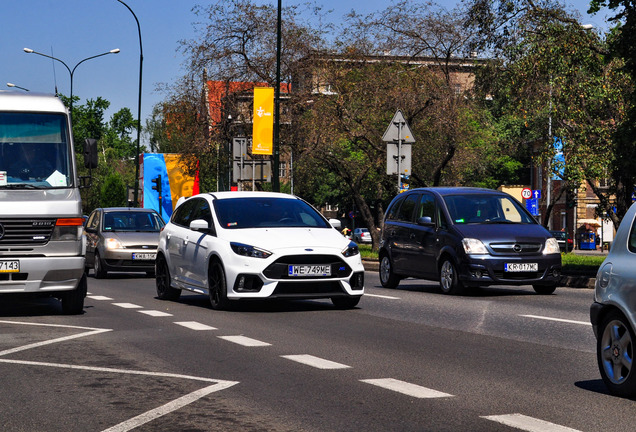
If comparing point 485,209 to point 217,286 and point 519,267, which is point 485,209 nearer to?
point 519,267

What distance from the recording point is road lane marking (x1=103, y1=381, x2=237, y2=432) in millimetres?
6367

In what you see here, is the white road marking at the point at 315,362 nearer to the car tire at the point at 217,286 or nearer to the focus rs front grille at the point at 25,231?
the car tire at the point at 217,286

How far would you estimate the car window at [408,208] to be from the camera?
19812 millimetres

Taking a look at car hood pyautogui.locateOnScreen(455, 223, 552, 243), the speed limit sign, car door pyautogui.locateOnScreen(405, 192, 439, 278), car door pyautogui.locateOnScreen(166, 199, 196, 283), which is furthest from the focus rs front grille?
the speed limit sign

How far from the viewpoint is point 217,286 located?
1472cm

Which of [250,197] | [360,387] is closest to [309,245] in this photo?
[250,197]

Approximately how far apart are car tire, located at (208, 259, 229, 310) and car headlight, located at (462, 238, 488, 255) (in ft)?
15.0

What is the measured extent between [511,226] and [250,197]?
4.68 metres

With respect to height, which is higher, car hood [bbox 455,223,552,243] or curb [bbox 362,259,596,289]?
car hood [bbox 455,223,552,243]

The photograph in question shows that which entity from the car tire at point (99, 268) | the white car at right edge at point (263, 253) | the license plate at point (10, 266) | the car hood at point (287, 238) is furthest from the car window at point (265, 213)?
the car tire at point (99, 268)

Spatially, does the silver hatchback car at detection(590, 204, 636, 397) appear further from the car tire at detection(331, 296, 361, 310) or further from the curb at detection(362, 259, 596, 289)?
the curb at detection(362, 259, 596, 289)

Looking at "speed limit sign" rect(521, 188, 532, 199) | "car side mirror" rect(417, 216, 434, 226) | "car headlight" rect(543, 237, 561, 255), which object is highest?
"speed limit sign" rect(521, 188, 532, 199)

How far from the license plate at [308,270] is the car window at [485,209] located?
15.2 feet

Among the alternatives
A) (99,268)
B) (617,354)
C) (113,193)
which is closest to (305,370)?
(617,354)
